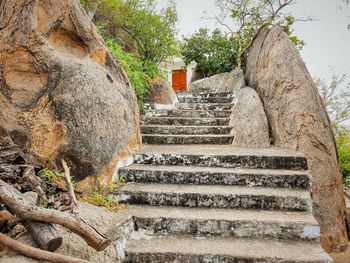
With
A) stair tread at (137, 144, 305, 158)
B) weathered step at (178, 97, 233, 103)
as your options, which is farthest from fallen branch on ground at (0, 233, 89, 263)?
weathered step at (178, 97, 233, 103)

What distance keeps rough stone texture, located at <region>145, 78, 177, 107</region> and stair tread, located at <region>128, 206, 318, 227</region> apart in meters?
4.87

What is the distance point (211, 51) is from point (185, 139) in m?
11.9

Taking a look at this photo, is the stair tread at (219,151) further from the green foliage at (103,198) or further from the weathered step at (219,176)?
the green foliage at (103,198)

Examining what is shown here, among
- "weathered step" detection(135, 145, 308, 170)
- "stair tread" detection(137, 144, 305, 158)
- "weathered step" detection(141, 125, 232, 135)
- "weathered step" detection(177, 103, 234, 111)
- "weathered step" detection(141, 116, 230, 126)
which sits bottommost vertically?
"weathered step" detection(135, 145, 308, 170)

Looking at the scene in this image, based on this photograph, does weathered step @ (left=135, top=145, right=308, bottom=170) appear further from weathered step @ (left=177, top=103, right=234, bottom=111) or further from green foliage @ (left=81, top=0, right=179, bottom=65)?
green foliage @ (left=81, top=0, right=179, bottom=65)

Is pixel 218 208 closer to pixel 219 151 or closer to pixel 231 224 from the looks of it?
pixel 231 224

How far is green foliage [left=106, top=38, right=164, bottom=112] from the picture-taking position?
7145mm

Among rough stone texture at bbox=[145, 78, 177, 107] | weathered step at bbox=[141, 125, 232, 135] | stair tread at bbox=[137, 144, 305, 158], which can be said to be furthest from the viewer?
Result: rough stone texture at bbox=[145, 78, 177, 107]

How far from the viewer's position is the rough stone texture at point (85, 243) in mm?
2232

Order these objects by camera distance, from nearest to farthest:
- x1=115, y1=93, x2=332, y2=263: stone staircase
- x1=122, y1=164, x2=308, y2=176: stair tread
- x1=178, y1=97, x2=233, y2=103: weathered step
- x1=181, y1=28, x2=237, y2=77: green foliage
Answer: x1=115, y1=93, x2=332, y2=263: stone staircase → x1=122, y1=164, x2=308, y2=176: stair tread → x1=178, y1=97, x2=233, y2=103: weathered step → x1=181, y1=28, x2=237, y2=77: green foliage

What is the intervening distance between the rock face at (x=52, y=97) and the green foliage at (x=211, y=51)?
1220cm

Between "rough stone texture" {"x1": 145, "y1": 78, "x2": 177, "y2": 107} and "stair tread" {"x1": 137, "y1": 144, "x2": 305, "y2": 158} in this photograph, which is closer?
"stair tread" {"x1": 137, "y1": 144, "x2": 305, "y2": 158}

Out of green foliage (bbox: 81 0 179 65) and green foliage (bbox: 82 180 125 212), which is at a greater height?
green foliage (bbox: 81 0 179 65)

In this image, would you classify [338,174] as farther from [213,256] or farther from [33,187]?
[33,187]
